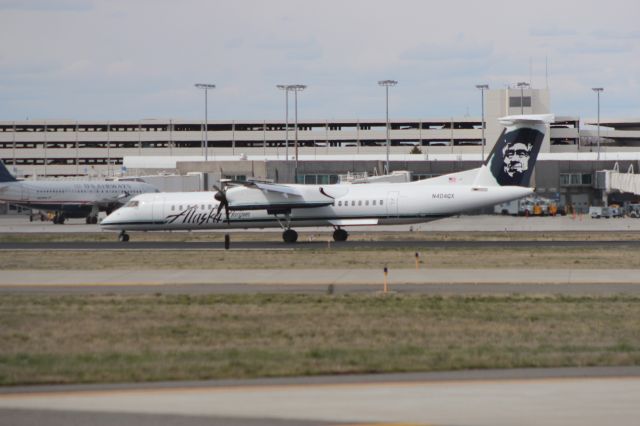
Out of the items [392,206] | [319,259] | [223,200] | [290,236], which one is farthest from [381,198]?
[319,259]

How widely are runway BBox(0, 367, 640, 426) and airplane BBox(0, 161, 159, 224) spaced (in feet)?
244

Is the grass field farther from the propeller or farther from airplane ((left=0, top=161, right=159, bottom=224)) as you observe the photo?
airplane ((left=0, top=161, right=159, bottom=224))

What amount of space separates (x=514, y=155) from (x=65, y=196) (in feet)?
159

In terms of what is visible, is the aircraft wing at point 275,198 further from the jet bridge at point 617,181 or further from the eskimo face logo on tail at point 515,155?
the jet bridge at point 617,181

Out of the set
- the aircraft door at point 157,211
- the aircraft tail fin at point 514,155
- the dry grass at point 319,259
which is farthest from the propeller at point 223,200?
the aircraft tail fin at point 514,155

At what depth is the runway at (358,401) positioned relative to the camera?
12438 millimetres

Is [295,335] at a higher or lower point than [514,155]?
lower

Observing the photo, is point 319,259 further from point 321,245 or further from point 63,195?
point 63,195

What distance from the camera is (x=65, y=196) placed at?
86.6 m

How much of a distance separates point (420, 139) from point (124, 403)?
144 m

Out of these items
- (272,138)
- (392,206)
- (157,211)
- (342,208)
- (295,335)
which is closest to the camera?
(295,335)

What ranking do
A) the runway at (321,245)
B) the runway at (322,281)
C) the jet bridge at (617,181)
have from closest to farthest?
1. the runway at (322,281)
2. the runway at (321,245)
3. the jet bridge at (617,181)

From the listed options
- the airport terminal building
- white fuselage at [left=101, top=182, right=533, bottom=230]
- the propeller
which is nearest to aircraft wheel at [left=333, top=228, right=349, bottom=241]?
white fuselage at [left=101, top=182, right=533, bottom=230]

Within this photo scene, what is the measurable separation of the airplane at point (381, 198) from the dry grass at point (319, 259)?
803cm
